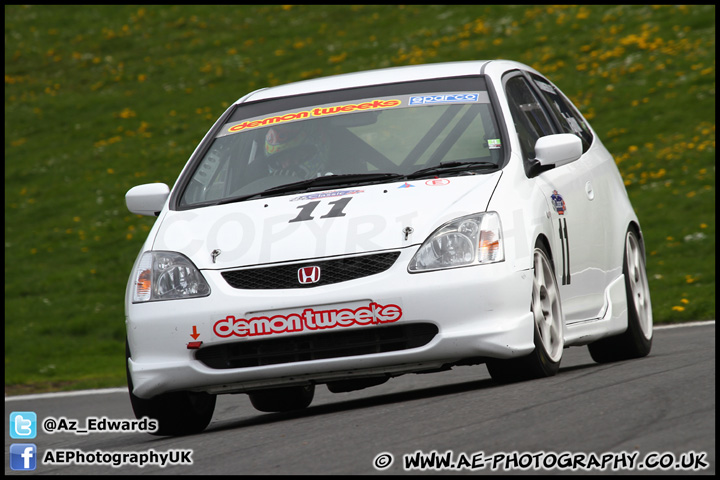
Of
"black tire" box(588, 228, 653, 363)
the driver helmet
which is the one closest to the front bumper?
the driver helmet

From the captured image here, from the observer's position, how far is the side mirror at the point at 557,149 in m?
6.68

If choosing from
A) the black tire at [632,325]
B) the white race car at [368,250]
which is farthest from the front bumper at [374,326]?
the black tire at [632,325]

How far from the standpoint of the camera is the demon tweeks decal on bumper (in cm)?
592

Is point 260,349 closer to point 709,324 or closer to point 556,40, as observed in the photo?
point 709,324

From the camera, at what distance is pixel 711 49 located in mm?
23812

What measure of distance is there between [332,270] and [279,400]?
2306 mm

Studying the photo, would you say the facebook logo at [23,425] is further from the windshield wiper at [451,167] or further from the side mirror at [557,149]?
the side mirror at [557,149]

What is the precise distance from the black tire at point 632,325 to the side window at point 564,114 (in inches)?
28.1

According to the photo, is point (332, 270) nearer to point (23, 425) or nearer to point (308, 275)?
point (308, 275)

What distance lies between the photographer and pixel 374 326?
595 cm

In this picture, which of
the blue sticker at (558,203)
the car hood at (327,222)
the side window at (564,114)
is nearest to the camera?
the car hood at (327,222)

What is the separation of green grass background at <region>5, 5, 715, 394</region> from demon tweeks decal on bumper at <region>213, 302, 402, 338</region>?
688 cm

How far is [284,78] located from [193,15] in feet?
32.6

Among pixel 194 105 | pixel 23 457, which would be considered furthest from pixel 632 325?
pixel 194 105
